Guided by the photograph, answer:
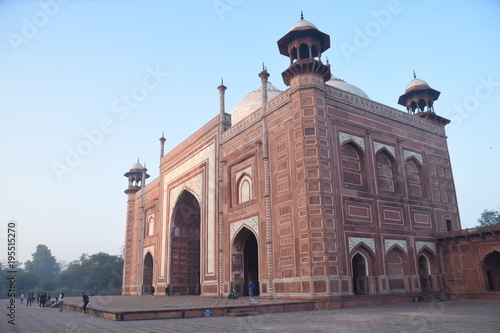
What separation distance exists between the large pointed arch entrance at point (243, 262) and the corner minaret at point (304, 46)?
6.85 metres

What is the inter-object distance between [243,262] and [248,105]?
898 centimetres

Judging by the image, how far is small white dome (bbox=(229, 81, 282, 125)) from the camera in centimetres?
2173

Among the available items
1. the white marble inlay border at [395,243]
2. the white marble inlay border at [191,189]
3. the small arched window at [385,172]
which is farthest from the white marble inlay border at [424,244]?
the white marble inlay border at [191,189]

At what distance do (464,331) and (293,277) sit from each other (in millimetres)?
7504

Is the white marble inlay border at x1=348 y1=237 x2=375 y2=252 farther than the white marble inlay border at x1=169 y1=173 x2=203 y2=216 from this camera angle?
No

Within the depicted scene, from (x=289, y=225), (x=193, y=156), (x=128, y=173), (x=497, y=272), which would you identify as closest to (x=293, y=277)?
(x=289, y=225)

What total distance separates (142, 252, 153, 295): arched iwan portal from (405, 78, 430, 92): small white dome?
63.6 ft

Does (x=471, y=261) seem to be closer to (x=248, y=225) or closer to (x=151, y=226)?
(x=248, y=225)

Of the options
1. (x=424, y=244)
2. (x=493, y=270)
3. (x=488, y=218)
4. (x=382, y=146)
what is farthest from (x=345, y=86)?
(x=488, y=218)

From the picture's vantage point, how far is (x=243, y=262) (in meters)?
17.1

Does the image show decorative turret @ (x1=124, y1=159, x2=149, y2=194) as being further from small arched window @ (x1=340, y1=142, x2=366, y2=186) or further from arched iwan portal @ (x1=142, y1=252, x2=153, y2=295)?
small arched window @ (x1=340, y1=142, x2=366, y2=186)

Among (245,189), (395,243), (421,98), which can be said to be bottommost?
(395,243)

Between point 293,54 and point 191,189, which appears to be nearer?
point 293,54

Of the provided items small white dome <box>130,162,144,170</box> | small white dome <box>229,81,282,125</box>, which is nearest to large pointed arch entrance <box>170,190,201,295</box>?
small white dome <box>229,81,282,125</box>
